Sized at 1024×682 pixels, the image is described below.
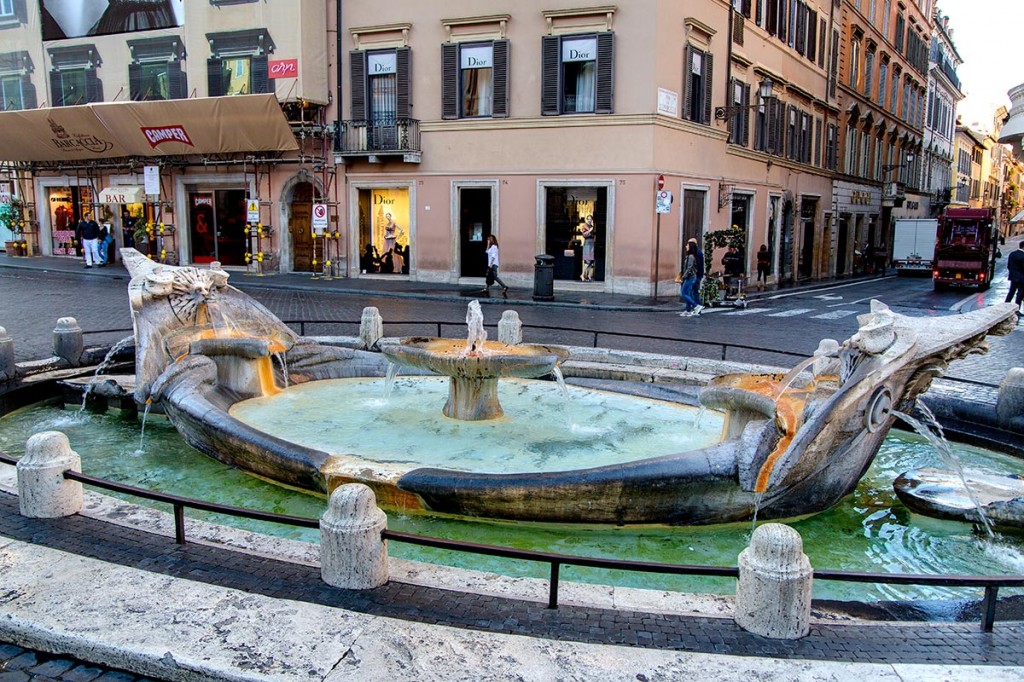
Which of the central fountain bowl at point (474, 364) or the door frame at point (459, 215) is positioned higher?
the door frame at point (459, 215)

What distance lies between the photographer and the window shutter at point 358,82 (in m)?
23.7

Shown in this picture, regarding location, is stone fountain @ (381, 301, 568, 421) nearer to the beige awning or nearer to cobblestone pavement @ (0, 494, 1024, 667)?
cobblestone pavement @ (0, 494, 1024, 667)

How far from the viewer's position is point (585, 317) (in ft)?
→ 57.9

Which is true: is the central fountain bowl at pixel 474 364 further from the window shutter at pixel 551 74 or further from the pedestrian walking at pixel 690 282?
the window shutter at pixel 551 74

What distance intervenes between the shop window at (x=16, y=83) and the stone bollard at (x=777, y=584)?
105ft

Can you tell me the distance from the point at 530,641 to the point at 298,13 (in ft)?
75.3

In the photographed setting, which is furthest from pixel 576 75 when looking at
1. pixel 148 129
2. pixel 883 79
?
pixel 883 79

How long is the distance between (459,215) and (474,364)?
52.5 ft

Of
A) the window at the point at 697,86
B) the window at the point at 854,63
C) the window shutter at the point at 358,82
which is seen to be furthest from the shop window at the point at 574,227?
the window at the point at 854,63

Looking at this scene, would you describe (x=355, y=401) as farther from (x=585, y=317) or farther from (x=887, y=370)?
(x=585, y=317)

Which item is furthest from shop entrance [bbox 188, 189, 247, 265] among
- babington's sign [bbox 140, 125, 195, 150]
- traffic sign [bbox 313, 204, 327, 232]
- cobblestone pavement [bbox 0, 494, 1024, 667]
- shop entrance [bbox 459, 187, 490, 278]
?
cobblestone pavement [bbox 0, 494, 1024, 667]

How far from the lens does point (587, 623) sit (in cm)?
441

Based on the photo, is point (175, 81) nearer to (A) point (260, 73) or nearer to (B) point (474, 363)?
(A) point (260, 73)

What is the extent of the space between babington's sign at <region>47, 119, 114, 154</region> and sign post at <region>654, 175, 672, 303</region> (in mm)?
18235
